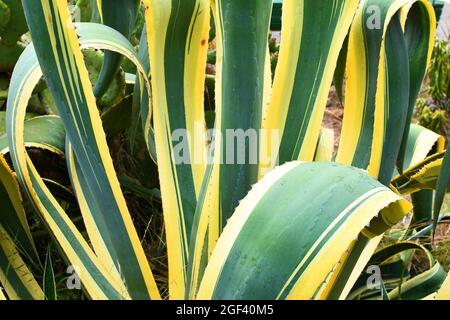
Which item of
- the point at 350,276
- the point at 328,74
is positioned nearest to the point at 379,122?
the point at 328,74

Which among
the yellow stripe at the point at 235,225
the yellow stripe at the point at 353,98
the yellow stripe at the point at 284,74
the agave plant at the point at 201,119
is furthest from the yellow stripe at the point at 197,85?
the yellow stripe at the point at 235,225

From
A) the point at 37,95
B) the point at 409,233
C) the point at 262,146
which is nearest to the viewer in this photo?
the point at 262,146

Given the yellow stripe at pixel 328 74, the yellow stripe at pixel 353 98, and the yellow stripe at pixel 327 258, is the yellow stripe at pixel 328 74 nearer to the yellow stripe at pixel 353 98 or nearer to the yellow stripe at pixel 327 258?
the yellow stripe at pixel 353 98

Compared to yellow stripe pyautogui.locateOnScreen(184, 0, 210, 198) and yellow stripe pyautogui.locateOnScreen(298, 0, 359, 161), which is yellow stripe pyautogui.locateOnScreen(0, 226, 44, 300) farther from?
yellow stripe pyautogui.locateOnScreen(298, 0, 359, 161)

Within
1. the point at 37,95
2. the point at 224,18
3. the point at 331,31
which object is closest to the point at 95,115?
the point at 224,18

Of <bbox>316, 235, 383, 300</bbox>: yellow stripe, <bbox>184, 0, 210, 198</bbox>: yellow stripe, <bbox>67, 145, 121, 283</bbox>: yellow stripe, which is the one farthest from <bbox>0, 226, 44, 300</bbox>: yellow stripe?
<bbox>316, 235, 383, 300</bbox>: yellow stripe

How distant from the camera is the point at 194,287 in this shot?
0.73 metres

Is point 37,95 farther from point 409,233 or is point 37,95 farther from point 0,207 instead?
point 409,233

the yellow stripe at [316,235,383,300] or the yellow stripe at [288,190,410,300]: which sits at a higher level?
the yellow stripe at [288,190,410,300]

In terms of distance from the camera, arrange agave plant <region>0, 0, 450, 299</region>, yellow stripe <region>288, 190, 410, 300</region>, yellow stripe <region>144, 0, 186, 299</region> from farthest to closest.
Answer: yellow stripe <region>144, 0, 186, 299</region> < agave plant <region>0, 0, 450, 299</region> < yellow stripe <region>288, 190, 410, 300</region>

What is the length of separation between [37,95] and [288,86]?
0.72 m

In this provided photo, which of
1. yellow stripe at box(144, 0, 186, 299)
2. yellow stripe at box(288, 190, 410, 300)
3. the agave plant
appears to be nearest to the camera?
yellow stripe at box(288, 190, 410, 300)

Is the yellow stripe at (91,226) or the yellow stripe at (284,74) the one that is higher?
the yellow stripe at (284,74)

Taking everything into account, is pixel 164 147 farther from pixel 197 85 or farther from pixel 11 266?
pixel 11 266
